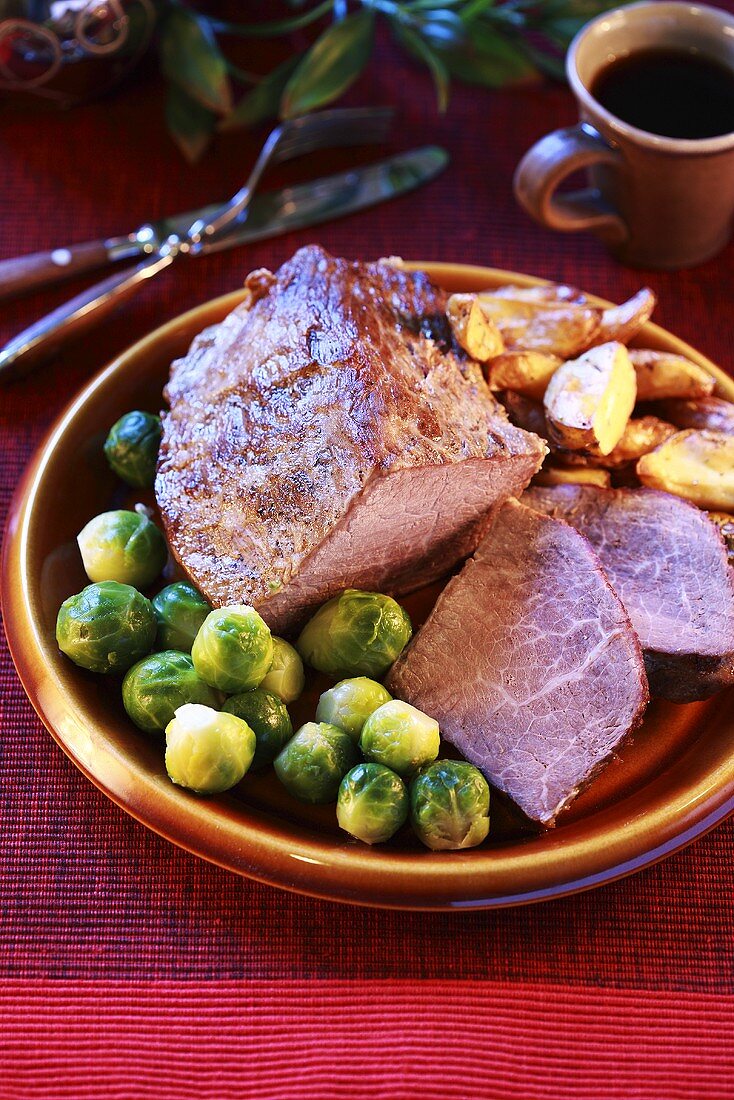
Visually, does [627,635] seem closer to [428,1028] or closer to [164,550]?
[428,1028]

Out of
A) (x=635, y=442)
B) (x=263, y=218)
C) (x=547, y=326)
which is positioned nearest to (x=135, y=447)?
(x=547, y=326)

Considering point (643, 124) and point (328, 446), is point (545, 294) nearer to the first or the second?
point (643, 124)

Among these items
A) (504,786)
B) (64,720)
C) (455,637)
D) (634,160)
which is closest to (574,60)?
(634,160)

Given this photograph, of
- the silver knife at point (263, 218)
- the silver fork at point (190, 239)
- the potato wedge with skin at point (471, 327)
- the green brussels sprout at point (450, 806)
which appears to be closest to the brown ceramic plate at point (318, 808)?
the green brussels sprout at point (450, 806)

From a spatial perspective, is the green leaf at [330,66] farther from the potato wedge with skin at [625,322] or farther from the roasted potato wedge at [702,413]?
the roasted potato wedge at [702,413]

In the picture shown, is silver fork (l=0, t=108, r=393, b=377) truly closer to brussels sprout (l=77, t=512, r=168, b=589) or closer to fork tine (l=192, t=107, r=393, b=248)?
fork tine (l=192, t=107, r=393, b=248)

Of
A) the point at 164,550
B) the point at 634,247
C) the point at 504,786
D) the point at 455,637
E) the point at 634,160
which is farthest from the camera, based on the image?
the point at 634,247
